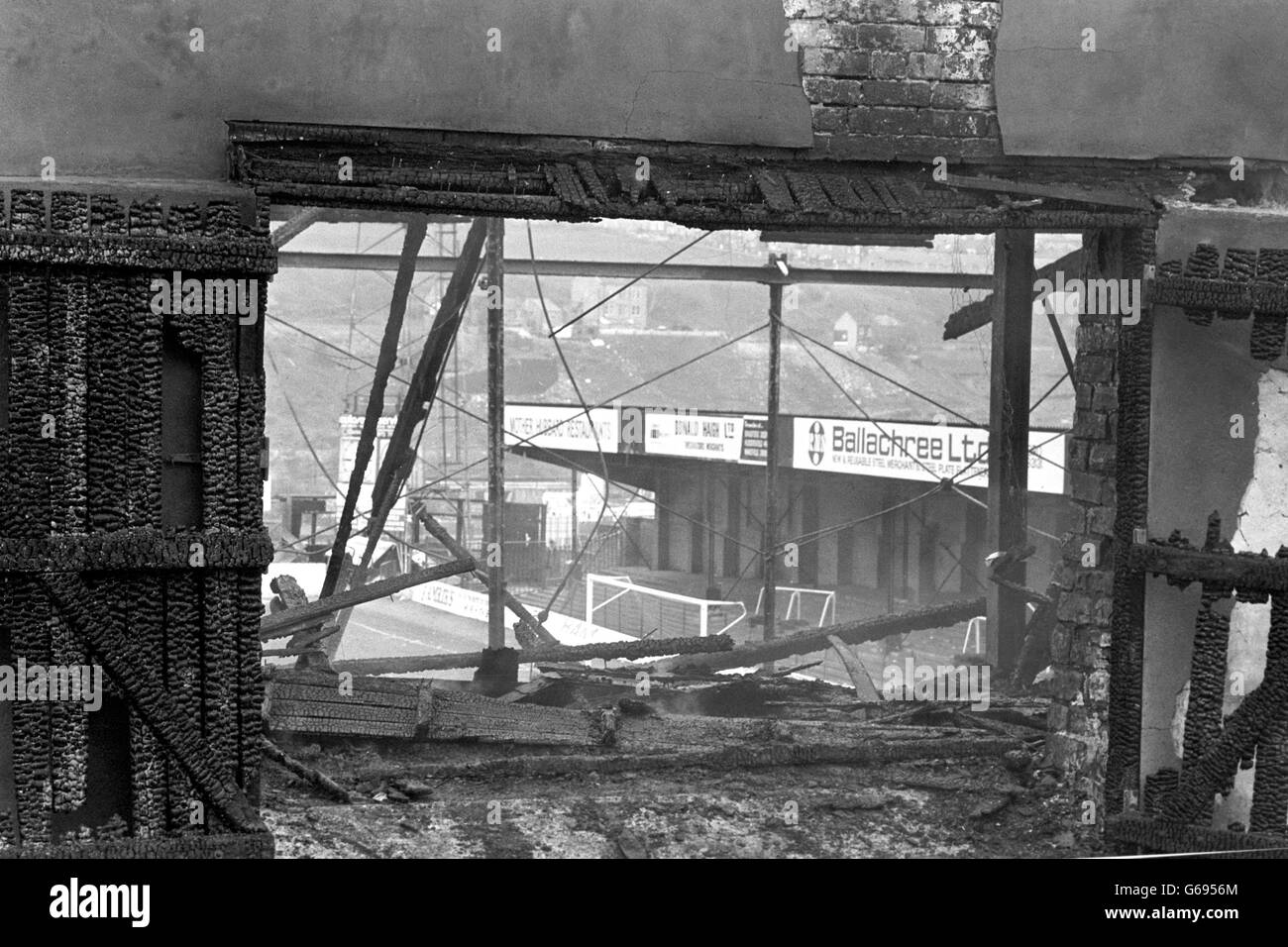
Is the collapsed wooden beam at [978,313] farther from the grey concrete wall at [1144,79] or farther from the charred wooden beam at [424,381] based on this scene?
the charred wooden beam at [424,381]

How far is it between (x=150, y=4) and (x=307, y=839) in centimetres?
340

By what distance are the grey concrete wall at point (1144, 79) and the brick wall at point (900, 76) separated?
0.32 ft

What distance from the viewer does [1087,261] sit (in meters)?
6.58

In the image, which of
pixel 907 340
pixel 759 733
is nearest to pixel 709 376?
pixel 907 340

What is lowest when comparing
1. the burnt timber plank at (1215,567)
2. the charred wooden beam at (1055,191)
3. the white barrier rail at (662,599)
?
the white barrier rail at (662,599)

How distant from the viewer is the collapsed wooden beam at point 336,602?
30.9 ft

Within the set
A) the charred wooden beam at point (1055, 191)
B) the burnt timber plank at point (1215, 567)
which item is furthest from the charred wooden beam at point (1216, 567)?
the charred wooden beam at point (1055, 191)

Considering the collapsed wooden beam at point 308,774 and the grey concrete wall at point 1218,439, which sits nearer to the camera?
the grey concrete wall at point 1218,439

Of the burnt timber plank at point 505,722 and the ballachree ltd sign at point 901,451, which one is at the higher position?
→ the ballachree ltd sign at point 901,451

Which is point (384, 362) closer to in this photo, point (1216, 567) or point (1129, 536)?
point (1129, 536)

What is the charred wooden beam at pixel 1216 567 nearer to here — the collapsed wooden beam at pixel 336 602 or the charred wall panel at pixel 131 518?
the charred wall panel at pixel 131 518

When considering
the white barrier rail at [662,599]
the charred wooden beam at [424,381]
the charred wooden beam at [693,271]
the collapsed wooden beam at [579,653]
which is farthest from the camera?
the white barrier rail at [662,599]

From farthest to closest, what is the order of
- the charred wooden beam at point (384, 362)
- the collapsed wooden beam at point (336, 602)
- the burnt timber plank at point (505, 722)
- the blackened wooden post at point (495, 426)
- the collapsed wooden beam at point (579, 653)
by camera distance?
1. the blackened wooden post at point (495, 426)
2. the collapsed wooden beam at point (579, 653)
3. the collapsed wooden beam at point (336, 602)
4. the charred wooden beam at point (384, 362)
5. the burnt timber plank at point (505, 722)

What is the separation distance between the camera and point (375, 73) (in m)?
5.30
